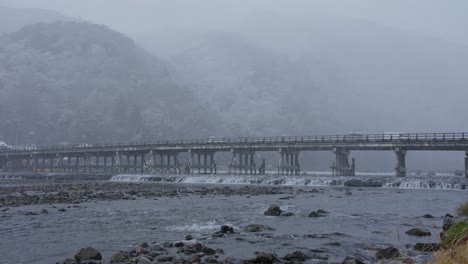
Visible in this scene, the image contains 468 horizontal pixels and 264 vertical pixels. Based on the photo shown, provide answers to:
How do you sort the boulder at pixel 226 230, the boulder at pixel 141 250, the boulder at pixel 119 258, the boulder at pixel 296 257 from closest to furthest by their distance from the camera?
the boulder at pixel 119 258, the boulder at pixel 296 257, the boulder at pixel 141 250, the boulder at pixel 226 230

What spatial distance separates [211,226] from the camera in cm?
2125

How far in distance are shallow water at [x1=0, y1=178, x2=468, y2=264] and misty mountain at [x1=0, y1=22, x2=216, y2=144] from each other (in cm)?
14010

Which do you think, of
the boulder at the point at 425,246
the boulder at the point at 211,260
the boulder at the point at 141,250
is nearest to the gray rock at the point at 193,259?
the boulder at the point at 211,260

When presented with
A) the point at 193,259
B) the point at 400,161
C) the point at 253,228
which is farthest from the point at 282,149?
the point at 193,259

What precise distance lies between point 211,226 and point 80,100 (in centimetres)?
16043

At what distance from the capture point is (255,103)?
650 feet

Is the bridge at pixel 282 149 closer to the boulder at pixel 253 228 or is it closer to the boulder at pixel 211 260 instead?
the boulder at pixel 253 228

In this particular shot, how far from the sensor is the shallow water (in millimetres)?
16047

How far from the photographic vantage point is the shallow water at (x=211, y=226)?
52.6ft

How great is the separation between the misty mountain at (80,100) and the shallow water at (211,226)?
460 ft

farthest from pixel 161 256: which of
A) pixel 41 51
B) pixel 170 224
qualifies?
pixel 41 51

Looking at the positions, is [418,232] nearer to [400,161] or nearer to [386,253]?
[386,253]

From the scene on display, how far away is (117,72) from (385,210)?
179 meters

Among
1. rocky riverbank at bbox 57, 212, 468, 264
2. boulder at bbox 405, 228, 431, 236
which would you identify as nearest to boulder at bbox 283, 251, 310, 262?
rocky riverbank at bbox 57, 212, 468, 264
